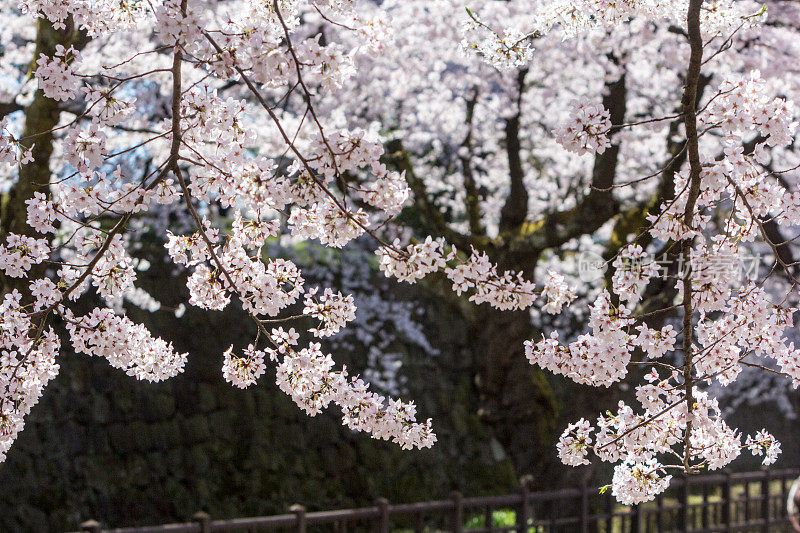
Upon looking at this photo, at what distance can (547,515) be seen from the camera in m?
8.52

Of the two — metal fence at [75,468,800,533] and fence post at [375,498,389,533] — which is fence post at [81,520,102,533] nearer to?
metal fence at [75,468,800,533]

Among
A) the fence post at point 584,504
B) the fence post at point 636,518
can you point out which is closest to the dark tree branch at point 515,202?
the fence post at point 584,504

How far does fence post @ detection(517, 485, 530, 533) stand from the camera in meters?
8.07

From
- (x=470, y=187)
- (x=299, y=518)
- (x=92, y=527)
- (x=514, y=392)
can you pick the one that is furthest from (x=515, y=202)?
(x=92, y=527)

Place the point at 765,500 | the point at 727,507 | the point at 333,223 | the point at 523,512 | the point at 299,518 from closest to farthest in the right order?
the point at 333,223 < the point at 299,518 < the point at 523,512 < the point at 727,507 < the point at 765,500

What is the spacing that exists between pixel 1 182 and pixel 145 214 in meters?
2.16

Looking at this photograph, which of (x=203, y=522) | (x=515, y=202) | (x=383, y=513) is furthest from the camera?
(x=515, y=202)

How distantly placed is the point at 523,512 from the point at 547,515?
1.62 feet

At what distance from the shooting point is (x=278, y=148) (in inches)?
354

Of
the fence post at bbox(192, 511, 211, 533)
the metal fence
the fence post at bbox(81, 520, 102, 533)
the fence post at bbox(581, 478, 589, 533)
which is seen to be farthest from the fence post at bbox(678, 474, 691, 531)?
the fence post at bbox(81, 520, 102, 533)

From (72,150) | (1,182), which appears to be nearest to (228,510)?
(1,182)

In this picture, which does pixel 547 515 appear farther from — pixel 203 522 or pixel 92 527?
pixel 92 527

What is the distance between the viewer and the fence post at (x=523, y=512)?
318 inches

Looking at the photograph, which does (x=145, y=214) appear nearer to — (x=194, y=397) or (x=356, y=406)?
(x=194, y=397)
